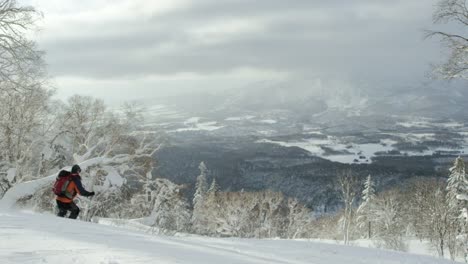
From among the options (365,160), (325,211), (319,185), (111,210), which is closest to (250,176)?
(319,185)

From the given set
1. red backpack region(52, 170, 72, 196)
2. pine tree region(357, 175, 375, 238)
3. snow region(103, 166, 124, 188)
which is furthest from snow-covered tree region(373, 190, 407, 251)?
red backpack region(52, 170, 72, 196)

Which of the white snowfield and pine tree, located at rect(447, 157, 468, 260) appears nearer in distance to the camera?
the white snowfield

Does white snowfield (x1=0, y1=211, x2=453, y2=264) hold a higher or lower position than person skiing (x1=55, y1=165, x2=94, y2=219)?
lower

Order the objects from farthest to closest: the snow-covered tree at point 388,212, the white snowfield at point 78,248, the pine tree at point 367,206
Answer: the pine tree at point 367,206, the snow-covered tree at point 388,212, the white snowfield at point 78,248

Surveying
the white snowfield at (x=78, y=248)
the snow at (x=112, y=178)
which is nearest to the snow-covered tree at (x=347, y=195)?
the snow at (x=112, y=178)

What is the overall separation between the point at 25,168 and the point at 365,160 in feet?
619

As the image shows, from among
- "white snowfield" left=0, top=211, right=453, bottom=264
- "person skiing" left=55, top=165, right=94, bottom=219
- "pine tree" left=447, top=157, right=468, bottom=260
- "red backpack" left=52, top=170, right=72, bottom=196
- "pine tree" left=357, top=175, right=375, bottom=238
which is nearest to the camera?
"white snowfield" left=0, top=211, right=453, bottom=264

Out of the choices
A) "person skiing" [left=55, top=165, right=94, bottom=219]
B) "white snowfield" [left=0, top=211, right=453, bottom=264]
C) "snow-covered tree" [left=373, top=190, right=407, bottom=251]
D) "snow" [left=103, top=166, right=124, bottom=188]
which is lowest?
"white snowfield" [left=0, top=211, right=453, bottom=264]

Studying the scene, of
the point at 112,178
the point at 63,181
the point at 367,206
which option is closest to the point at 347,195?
the point at 112,178

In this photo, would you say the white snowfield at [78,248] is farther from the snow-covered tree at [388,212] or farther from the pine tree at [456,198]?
the snow-covered tree at [388,212]

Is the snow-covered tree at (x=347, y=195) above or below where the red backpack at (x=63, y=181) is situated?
above

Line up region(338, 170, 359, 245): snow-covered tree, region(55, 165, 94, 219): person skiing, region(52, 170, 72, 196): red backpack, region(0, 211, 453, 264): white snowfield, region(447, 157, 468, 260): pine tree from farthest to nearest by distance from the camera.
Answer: region(447, 157, 468, 260): pine tree, region(338, 170, 359, 245): snow-covered tree, region(52, 170, 72, 196): red backpack, region(55, 165, 94, 219): person skiing, region(0, 211, 453, 264): white snowfield

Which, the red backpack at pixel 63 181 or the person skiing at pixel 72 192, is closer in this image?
the person skiing at pixel 72 192

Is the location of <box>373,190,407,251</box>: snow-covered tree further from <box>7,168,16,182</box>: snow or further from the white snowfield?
the white snowfield
